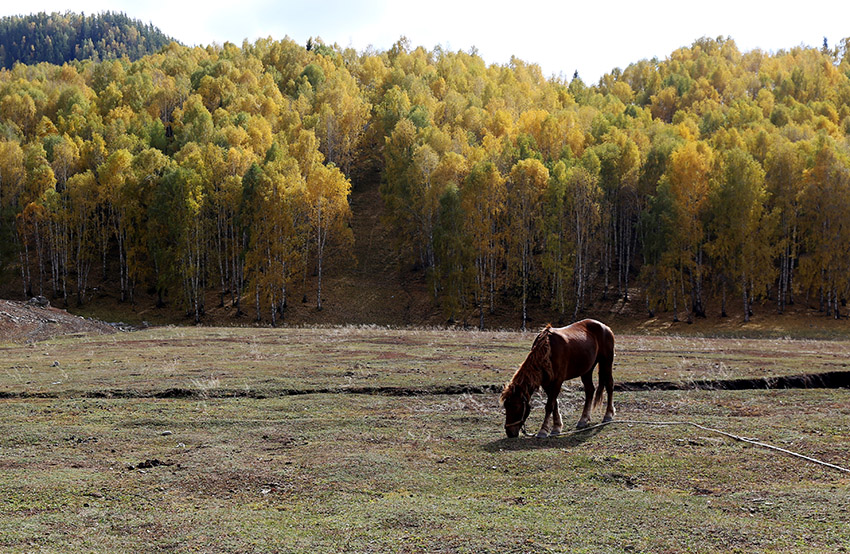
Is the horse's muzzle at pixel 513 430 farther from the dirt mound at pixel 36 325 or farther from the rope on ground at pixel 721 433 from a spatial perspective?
the dirt mound at pixel 36 325

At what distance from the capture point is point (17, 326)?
139ft

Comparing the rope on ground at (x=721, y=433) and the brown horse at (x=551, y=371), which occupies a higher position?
the brown horse at (x=551, y=371)

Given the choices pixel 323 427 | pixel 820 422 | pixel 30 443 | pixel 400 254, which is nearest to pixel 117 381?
pixel 30 443

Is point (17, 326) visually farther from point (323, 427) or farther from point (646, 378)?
point (646, 378)

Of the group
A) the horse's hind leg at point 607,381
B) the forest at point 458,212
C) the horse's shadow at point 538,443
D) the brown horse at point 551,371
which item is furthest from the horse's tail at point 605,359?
the forest at point 458,212

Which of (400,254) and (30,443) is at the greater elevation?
(400,254)

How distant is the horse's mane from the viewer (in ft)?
45.5

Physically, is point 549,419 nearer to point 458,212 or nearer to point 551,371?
point 551,371

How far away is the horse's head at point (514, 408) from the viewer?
45.5 feet

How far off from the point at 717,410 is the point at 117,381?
17908mm

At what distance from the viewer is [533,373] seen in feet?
45.9

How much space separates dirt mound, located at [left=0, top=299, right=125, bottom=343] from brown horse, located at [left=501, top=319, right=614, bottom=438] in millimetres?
34489

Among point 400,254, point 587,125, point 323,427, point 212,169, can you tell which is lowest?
point 323,427

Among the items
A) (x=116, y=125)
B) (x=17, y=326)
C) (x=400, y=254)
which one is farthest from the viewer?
(x=116, y=125)
